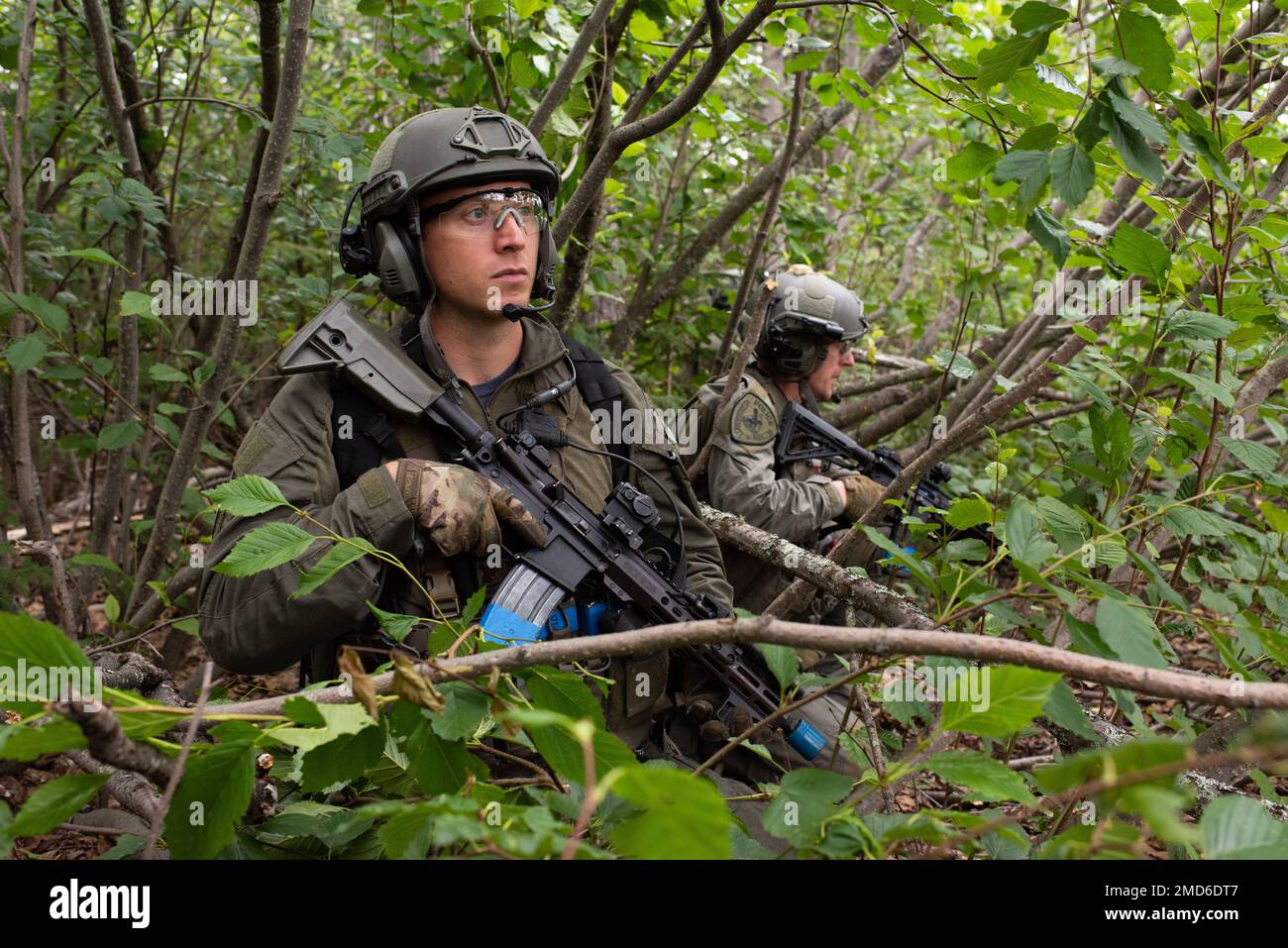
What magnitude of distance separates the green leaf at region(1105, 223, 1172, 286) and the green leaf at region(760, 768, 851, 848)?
1.32 metres

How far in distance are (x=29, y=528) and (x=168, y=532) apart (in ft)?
1.74

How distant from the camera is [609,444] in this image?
9.30 ft

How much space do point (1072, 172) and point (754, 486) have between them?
2.23m

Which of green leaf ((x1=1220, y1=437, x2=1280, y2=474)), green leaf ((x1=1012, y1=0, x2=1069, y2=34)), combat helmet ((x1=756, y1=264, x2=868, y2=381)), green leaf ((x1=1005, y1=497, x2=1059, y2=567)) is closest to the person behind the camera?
green leaf ((x1=1005, y1=497, x2=1059, y2=567))

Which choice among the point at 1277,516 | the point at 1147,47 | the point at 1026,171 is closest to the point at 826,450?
the point at 1277,516

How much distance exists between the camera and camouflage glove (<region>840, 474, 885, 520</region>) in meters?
4.03

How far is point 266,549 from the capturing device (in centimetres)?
156

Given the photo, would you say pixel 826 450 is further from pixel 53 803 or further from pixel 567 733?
pixel 53 803

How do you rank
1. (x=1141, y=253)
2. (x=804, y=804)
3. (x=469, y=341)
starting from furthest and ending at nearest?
(x=469, y=341), (x=1141, y=253), (x=804, y=804)

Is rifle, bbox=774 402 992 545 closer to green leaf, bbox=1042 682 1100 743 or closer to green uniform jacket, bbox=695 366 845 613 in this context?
green uniform jacket, bbox=695 366 845 613

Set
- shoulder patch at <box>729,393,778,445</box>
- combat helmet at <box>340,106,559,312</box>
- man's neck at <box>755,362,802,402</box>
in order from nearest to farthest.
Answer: combat helmet at <box>340,106,559,312</box>
shoulder patch at <box>729,393,778,445</box>
man's neck at <box>755,362,802,402</box>

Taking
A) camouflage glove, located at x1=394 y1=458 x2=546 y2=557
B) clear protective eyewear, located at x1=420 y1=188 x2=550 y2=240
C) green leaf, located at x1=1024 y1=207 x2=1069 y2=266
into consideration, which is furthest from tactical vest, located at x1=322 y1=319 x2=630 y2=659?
green leaf, located at x1=1024 y1=207 x2=1069 y2=266

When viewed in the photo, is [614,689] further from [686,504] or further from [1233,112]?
[1233,112]

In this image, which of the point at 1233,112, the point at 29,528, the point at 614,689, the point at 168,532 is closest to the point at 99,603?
the point at 29,528
